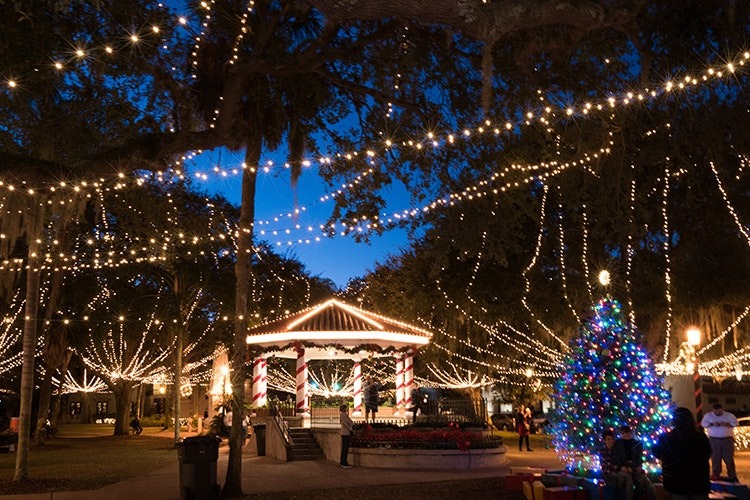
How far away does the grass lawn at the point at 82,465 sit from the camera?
1506cm

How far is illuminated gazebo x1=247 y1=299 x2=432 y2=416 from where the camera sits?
22.7m

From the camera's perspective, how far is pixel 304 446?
2161cm

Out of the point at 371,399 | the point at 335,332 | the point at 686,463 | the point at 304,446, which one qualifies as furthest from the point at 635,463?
the point at 371,399

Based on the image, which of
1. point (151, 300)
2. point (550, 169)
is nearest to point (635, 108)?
point (550, 169)

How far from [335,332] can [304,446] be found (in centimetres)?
332

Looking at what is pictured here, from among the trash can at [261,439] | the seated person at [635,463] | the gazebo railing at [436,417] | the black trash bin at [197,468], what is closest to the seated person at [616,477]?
the seated person at [635,463]

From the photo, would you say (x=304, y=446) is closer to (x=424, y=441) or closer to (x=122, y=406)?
(x=424, y=441)

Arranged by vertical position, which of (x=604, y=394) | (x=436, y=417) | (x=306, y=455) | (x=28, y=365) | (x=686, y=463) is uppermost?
(x=28, y=365)

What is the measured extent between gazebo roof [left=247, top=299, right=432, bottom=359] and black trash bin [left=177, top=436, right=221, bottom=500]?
9442mm

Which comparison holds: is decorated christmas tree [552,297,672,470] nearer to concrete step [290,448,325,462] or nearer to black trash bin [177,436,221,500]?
black trash bin [177,436,221,500]

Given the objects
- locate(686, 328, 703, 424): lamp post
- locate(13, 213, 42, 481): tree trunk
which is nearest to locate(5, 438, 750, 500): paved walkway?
locate(686, 328, 703, 424): lamp post

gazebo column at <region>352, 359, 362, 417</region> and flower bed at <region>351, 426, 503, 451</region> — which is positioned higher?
gazebo column at <region>352, 359, 362, 417</region>

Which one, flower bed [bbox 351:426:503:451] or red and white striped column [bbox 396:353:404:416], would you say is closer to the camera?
flower bed [bbox 351:426:503:451]

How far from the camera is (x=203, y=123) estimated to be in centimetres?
1379
